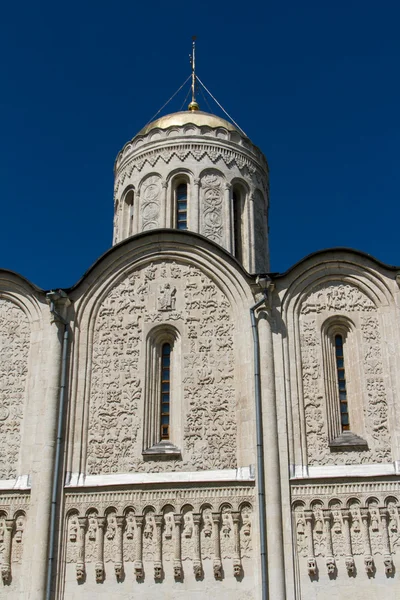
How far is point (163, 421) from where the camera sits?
42.0ft

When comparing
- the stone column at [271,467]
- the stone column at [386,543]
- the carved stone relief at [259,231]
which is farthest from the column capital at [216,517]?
the carved stone relief at [259,231]

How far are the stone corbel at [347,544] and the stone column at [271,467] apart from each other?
1.01 meters

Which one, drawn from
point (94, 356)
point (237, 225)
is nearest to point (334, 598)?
point (94, 356)

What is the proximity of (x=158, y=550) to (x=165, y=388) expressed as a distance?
2.91 m

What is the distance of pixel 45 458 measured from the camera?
1216 cm

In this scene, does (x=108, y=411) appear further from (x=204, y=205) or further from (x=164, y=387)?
(x=204, y=205)

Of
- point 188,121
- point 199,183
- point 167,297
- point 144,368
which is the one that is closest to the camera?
point 144,368

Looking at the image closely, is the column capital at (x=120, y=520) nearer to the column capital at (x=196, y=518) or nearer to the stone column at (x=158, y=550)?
the stone column at (x=158, y=550)

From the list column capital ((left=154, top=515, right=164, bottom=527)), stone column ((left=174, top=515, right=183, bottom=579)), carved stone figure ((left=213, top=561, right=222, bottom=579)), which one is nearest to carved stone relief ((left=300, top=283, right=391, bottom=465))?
carved stone figure ((left=213, top=561, right=222, bottom=579))

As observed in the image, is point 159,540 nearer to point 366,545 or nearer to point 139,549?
point 139,549

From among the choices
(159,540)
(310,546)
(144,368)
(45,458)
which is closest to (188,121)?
(144,368)

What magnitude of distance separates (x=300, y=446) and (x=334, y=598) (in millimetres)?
2426

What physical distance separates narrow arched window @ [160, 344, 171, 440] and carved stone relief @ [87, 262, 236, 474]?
396 mm

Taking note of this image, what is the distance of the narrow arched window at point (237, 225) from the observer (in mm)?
16312
